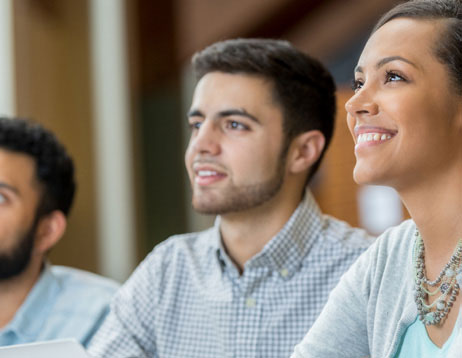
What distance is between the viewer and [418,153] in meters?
0.97

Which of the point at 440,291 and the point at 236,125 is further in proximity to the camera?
the point at 236,125

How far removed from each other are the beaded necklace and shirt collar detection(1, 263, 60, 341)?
4.14ft

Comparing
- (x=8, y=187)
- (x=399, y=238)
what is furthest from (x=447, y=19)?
(x=8, y=187)

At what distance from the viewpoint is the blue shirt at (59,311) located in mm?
1902

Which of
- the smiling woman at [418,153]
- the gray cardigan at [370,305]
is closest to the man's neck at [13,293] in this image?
the gray cardigan at [370,305]

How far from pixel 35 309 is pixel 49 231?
25 centimetres

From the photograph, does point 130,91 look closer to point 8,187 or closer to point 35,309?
point 8,187

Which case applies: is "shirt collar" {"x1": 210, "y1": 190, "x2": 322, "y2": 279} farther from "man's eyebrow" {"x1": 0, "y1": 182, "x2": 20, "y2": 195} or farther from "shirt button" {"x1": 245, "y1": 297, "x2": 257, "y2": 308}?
"man's eyebrow" {"x1": 0, "y1": 182, "x2": 20, "y2": 195}

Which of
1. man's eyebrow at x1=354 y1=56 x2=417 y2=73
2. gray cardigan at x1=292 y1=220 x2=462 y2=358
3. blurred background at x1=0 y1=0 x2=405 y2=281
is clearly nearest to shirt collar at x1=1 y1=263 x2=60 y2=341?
gray cardigan at x1=292 y1=220 x2=462 y2=358

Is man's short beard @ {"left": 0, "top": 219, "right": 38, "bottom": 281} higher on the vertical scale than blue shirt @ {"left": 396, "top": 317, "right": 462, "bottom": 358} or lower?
higher

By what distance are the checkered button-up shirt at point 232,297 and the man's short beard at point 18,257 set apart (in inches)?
14.3

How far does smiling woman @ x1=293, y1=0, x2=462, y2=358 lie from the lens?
973mm

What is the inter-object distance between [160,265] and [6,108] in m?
2.81

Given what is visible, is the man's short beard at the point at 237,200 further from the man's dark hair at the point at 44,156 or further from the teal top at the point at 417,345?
the teal top at the point at 417,345
